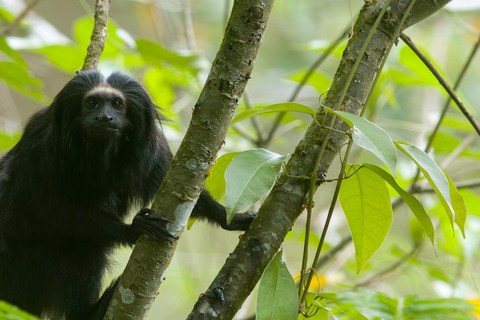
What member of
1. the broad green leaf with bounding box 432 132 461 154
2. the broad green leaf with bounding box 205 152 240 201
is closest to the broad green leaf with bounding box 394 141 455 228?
the broad green leaf with bounding box 205 152 240 201

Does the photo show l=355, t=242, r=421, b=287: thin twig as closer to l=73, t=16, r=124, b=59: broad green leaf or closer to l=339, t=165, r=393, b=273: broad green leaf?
l=339, t=165, r=393, b=273: broad green leaf

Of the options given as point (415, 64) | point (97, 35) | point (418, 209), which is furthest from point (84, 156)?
point (415, 64)

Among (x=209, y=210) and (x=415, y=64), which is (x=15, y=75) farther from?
(x=415, y=64)

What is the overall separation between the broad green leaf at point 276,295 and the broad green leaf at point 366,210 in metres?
0.33

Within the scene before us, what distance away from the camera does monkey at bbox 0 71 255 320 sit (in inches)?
105

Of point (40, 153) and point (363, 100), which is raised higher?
point (363, 100)

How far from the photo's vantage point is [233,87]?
1.73 metres

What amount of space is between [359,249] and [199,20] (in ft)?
22.3

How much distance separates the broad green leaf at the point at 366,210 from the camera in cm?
193

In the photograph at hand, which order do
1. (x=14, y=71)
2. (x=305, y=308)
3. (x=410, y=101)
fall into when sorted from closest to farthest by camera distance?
(x=305, y=308)
(x=14, y=71)
(x=410, y=101)

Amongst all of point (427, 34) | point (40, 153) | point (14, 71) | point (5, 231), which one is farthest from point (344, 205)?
point (427, 34)

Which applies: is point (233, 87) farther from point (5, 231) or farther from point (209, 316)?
point (5, 231)

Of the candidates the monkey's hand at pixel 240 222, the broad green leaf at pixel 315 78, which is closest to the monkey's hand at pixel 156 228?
the monkey's hand at pixel 240 222

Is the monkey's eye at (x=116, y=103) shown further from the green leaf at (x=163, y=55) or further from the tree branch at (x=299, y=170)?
the tree branch at (x=299, y=170)
